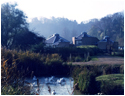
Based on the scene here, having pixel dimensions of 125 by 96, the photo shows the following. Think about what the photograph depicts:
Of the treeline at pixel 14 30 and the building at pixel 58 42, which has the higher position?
the treeline at pixel 14 30

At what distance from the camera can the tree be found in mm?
18516

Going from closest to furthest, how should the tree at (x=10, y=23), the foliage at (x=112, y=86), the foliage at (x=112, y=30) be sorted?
the foliage at (x=112, y=86), the foliage at (x=112, y=30), the tree at (x=10, y=23)

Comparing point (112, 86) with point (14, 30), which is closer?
point (112, 86)

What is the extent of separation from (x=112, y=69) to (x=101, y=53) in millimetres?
10207

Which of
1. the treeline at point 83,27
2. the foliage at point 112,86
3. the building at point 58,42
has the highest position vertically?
the treeline at point 83,27

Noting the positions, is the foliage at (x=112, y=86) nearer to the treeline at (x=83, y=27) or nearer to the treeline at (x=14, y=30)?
the treeline at (x=83, y=27)

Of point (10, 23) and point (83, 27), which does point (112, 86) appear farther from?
Answer: point (10, 23)

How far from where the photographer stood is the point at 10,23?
61.5 ft

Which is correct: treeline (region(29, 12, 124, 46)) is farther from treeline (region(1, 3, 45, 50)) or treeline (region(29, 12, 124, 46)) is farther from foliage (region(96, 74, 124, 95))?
foliage (region(96, 74, 124, 95))

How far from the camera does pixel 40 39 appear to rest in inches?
732

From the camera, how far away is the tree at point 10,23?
1852 cm

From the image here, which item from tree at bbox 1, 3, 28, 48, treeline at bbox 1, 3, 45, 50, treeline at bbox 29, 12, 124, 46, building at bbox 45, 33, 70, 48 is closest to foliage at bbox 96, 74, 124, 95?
treeline at bbox 29, 12, 124, 46

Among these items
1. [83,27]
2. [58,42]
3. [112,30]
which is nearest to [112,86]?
[83,27]

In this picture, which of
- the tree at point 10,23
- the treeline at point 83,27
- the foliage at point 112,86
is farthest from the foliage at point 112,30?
the foliage at point 112,86
